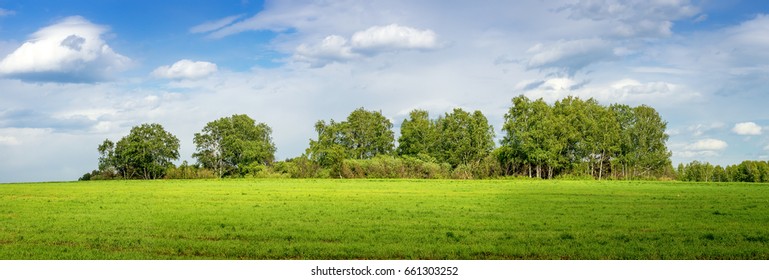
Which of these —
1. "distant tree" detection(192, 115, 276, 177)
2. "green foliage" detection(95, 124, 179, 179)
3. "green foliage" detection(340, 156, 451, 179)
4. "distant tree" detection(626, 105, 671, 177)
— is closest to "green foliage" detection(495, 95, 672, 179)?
"distant tree" detection(626, 105, 671, 177)

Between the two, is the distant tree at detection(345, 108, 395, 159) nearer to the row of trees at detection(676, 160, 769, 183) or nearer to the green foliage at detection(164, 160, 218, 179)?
the green foliage at detection(164, 160, 218, 179)

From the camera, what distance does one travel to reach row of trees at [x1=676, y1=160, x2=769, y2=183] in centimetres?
9269

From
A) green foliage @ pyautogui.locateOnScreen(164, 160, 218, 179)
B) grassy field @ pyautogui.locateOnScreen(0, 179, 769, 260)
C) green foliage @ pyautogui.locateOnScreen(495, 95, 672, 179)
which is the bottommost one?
grassy field @ pyautogui.locateOnScreen(0, 179, 769, 260)

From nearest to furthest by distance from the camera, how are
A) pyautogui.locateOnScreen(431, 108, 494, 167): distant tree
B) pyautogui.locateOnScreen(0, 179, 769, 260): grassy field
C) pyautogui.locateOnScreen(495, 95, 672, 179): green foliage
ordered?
pyautogui.locateOnScreen(0, 179, 769, 260): grassy field, pyautogui.locateOnScreen(495, 95, 672, 179): green foliage, pyautogui.locateOnScreen(431, 108, 494, 167): distant tree

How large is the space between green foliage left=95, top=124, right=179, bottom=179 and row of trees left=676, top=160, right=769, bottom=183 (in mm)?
80401

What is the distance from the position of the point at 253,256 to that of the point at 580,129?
88.6 metres

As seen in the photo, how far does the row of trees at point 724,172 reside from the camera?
304 feet

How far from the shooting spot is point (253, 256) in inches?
668

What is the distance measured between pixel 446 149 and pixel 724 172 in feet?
144

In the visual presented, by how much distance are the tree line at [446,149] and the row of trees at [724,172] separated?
10.7 feet

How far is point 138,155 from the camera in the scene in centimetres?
9044

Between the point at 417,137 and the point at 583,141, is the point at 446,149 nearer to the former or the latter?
the point at 417,137

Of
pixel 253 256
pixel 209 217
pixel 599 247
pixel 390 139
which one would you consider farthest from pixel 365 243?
pixel 390 139

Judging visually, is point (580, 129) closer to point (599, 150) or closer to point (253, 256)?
point (599, 150)
